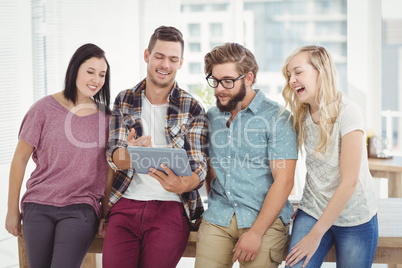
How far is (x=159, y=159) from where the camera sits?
5.09ft

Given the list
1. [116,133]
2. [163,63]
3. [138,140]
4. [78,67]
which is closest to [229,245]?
[138,140]

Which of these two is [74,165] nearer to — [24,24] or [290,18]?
[24,24]

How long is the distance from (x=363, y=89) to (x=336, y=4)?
1044 millimetres

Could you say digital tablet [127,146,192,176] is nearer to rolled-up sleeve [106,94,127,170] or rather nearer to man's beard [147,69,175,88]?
rolled-up sleeve [106,94,127,170]

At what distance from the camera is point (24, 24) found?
354 centimetres

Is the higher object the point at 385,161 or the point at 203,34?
the point at 203,34

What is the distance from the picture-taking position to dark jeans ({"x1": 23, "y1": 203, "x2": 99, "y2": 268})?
163cm

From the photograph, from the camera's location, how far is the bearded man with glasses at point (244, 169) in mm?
1619

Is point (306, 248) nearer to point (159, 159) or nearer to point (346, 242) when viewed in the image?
point (346, 242)

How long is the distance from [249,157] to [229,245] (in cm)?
36

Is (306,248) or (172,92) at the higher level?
(172,92)

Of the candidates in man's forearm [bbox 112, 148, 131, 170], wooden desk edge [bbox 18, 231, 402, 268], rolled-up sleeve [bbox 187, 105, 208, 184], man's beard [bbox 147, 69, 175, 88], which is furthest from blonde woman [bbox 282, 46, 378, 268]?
man's forearm [bbox 112, 148, 131, 170]

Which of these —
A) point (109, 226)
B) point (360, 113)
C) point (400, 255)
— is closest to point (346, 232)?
point (400, 255)

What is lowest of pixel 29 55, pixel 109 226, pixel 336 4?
pixel 109 226
